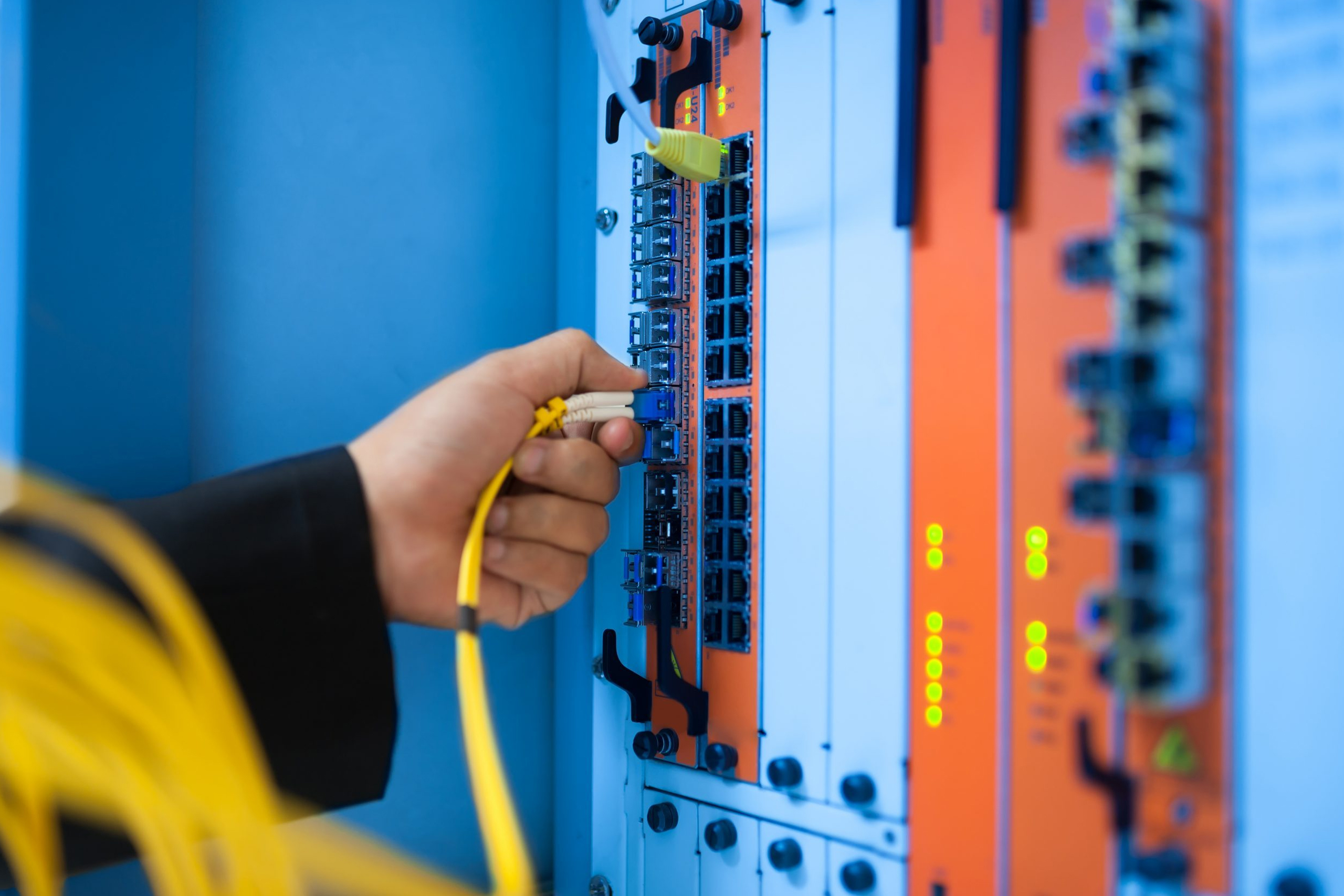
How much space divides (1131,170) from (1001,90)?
0.16 m

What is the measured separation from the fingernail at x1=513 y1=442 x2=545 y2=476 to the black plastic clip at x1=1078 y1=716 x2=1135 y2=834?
0.58 meters

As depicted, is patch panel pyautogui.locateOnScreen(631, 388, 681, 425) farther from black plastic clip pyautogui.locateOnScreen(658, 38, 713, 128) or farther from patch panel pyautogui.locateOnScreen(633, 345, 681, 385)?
black plastic clip pyautogui.locateOnScreen(658, 38, 713, 128)

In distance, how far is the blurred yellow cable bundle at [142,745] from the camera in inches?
24.6

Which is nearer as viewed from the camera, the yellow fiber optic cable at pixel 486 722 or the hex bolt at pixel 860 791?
the yellow fiber optic cable at pixel 486 722

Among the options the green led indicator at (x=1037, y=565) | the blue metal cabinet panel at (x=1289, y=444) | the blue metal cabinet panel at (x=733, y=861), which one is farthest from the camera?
the blue metal cabinet panel at (x=733, y=861)

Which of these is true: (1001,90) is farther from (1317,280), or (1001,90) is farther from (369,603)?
(369,603)

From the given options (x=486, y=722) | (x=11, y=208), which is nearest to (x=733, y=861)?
(x=486, y=722)

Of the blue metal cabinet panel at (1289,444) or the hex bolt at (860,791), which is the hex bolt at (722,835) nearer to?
the hex bolt at (860,791)

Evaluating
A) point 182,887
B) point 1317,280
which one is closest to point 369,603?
point 182,887

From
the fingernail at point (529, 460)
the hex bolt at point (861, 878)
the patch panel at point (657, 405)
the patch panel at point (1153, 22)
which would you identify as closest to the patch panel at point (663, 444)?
the patch panel at point (657, 405)

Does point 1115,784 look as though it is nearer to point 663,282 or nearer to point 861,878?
point 861,878

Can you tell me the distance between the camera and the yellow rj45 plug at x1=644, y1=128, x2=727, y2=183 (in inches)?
34.1

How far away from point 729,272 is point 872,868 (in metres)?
0.57

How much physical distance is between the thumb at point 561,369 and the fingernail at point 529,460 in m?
0.06
